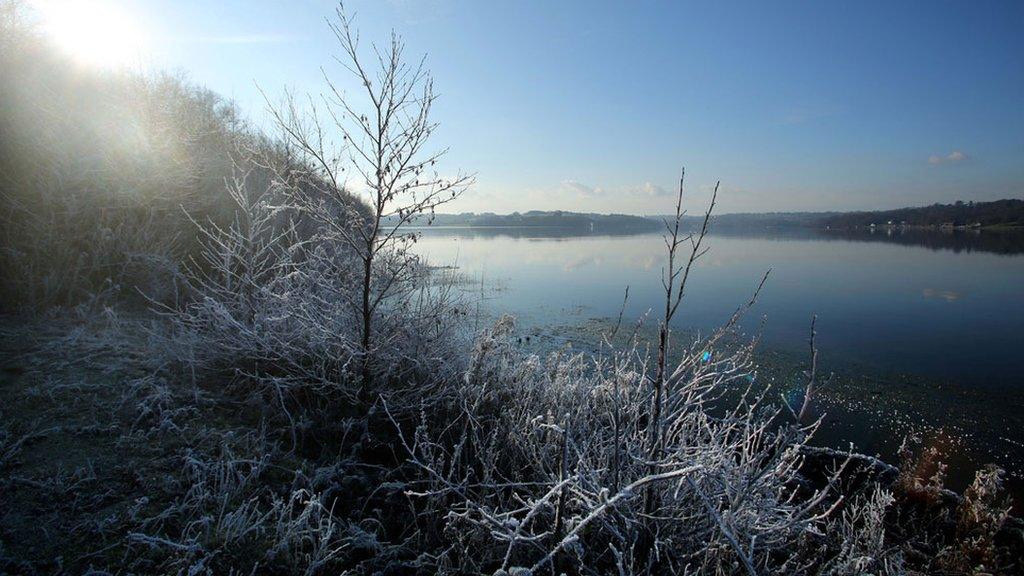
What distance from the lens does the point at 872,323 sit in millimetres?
16531

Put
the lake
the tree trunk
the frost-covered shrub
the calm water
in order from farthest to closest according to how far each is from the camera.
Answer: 1. the calm water
2. the lake
3. the tree trunk
4. the frost-covered shrub

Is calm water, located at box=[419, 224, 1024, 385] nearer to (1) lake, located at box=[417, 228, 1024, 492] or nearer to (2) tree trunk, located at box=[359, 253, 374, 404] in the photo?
(1) lake, located at box=[417, 228, 1024, 492]

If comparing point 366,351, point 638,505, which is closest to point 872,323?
point 638,505

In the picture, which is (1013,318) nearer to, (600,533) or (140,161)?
(600,533)

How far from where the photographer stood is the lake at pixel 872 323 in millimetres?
8828

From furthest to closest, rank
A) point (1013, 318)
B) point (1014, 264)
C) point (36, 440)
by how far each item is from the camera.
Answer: point (1014, 264), point (1013, 318), point (36, 440)

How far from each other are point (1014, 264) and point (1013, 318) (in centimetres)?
2366

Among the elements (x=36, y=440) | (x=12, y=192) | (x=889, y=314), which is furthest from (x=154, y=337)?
(x=889, y=314)

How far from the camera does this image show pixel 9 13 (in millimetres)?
11203

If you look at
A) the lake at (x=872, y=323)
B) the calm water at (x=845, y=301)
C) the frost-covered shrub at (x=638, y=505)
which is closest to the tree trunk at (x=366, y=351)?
the frost-covered shrub at (x=638, y=505)

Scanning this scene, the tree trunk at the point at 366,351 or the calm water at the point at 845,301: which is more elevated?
the tree trunk at the point at 366,351

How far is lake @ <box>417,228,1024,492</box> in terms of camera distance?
883cm

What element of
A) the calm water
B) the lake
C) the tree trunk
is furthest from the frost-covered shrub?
the calm water

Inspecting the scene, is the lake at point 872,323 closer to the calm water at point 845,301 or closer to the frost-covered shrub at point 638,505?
the calm water at point 845,301
